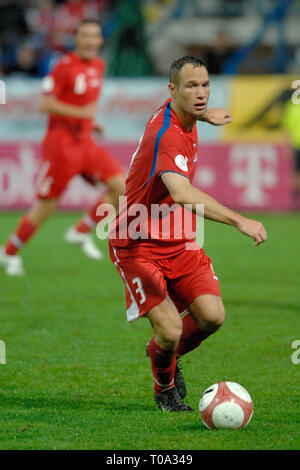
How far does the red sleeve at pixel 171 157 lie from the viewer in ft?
15.7

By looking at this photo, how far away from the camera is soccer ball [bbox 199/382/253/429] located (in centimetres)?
452

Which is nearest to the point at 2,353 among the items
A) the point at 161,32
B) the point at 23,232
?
the point at 23,232

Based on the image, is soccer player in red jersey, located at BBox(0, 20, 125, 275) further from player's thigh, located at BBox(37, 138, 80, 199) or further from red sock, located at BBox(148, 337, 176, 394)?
red sock, located at BBox(148, 337, 176, 394)

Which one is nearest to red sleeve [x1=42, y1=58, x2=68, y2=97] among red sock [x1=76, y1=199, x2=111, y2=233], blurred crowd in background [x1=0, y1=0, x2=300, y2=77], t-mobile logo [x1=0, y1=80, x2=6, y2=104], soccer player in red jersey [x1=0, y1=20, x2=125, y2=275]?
soccer player in red jersey [x1=0, y1=20, x2=125, y2=275]

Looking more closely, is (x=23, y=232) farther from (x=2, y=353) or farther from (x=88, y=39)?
(x=2, y=353)

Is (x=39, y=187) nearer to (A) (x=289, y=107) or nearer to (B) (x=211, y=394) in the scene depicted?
(B) (x=211, y=394)

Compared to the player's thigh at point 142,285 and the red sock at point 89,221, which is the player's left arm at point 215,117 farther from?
the red sock at point 89,221

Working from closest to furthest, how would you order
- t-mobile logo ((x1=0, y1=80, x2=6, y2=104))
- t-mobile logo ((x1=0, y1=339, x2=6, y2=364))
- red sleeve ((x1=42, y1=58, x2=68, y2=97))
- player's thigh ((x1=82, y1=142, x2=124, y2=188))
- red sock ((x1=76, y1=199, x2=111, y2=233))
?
t-mobile logo ((x1=0, y1=339, x2=6, y2=364)) < red sleeve ((x1=42, y1=58, x2=68, y2=97)) < player's thigh ((x1=82, y1=142, x2=124, y2=188)) < red sock ((x1=76, y1=199, x2=111, y2=233)) < t-mobile logo ((x1=0, y1=80, x2=6, y2=104))

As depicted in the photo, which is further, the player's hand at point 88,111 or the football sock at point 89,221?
the football sock at point 89,221

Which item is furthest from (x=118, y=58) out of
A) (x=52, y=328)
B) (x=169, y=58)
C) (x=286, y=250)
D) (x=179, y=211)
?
(x=179, y=211)

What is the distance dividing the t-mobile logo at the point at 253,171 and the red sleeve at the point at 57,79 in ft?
22.7

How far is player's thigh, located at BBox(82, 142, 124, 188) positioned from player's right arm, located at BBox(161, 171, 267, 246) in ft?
18.3

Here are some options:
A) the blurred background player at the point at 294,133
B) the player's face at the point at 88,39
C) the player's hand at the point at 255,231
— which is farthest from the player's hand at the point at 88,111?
the blurred background player at the point at 294,133

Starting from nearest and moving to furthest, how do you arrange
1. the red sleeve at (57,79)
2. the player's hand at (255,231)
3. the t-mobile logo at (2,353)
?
the player's hand at (255,231)
the t-mobile logo at (2,353)
the red sleeve at (57,79)
